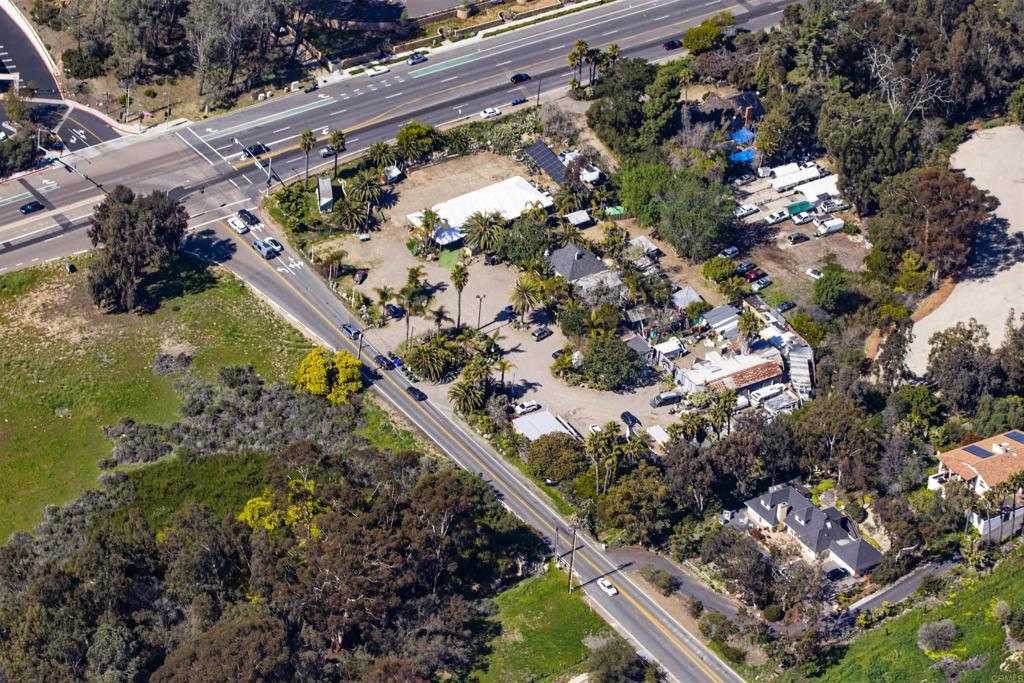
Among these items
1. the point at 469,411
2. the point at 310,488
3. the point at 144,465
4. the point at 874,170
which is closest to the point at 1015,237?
the point at 874,170

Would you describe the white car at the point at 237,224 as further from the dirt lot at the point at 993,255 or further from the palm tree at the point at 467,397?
the dirt lot at the point at 993,255

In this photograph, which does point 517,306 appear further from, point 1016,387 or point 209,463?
point 1016,387

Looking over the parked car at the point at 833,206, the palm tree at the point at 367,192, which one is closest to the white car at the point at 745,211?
the parked car at the point at 833,206

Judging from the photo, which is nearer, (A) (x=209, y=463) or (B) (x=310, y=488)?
(B) (x=310, y=488)

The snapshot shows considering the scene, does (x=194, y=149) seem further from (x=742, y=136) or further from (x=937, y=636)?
(x=937, y=636)

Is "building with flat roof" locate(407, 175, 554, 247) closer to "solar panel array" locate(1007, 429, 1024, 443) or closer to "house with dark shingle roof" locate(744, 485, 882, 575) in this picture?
"house with dark shingle roof" locate(744, 485, 882, 575)

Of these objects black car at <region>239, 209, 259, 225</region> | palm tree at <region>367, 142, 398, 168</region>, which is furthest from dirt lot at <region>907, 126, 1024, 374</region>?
black car at <region>239, 209, 259, 225</region>
